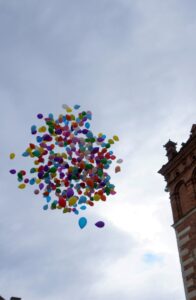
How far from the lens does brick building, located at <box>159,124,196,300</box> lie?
18812 mm

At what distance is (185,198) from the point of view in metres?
21.0

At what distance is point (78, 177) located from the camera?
14.1 metres

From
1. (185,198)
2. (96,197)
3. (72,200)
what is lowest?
(72,200)

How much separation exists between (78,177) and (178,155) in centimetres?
987

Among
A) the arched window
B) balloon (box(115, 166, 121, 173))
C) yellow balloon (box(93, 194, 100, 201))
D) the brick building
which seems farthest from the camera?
the arched window

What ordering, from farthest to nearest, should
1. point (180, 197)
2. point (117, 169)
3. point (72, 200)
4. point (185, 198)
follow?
point (180, 197) → point (185, 198) → point (117, 169) → point (72, 200)

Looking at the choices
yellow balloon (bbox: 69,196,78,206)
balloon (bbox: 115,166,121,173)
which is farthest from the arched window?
yellow balloon (bbox: 69,196,78,206)

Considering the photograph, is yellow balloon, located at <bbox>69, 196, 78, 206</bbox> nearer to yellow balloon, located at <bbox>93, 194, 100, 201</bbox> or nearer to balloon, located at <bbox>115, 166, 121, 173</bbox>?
yellow balloon, located at <bbox>93, 194, 100, 201</bbox>

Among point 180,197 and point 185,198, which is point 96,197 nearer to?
point 185,198

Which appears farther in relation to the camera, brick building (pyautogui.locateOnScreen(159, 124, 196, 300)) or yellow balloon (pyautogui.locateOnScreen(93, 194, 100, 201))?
brick building (pyautogui.locateOnScreen(159, 124, 196, 300))

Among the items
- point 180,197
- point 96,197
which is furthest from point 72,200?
point 180,197

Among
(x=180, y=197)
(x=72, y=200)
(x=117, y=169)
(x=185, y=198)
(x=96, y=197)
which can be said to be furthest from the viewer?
(x=180, y=197)

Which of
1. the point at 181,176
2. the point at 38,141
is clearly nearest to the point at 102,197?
the point at 38,141

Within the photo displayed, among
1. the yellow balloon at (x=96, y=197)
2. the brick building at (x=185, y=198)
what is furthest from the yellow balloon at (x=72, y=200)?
the brick building at (x=185, y=198)
